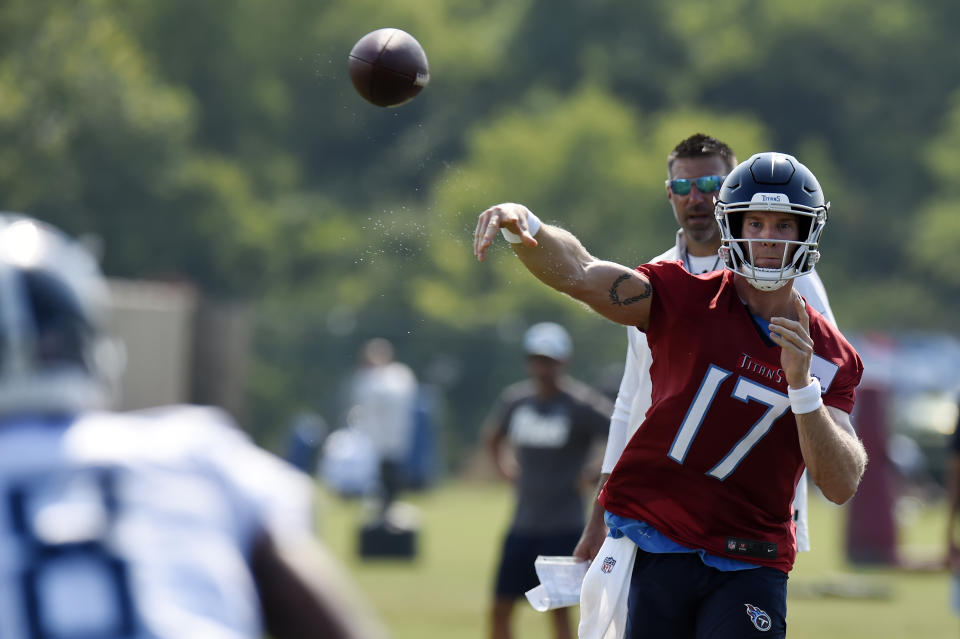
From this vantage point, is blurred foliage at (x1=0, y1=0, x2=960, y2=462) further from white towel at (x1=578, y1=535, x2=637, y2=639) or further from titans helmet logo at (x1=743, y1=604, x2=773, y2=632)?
titans helmet logo at (x1=743, y1=604, x2=773, y2=632)

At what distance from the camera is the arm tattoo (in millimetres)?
4875

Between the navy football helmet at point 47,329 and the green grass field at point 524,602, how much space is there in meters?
8.02

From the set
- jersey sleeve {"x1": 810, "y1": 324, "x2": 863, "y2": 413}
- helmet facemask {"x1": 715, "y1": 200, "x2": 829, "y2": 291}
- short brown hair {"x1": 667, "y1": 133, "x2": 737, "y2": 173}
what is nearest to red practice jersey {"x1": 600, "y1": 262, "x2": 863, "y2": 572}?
jersey sleeve {"x1": 810, "y1": 324, "x2": 863, "y2": 413}

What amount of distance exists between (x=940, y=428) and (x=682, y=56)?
2762cm

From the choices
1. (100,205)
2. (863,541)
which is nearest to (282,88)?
(100,205)

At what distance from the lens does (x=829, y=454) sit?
4.68 meters

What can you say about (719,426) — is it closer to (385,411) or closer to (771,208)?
(771,208)

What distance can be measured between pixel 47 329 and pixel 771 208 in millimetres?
2773

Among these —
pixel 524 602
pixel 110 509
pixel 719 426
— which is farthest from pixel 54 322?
pixel 524 602

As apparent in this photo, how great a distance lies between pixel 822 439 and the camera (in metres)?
4.66

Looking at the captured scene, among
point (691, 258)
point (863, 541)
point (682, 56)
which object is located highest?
point (682, 56)

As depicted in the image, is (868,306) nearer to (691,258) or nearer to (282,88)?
(282,88)

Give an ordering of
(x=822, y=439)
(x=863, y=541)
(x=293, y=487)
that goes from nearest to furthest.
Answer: (x=293, y=487), (x=822, y=439), (x=863, y=541)

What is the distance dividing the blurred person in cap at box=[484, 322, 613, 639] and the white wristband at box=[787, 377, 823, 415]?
458 cm
